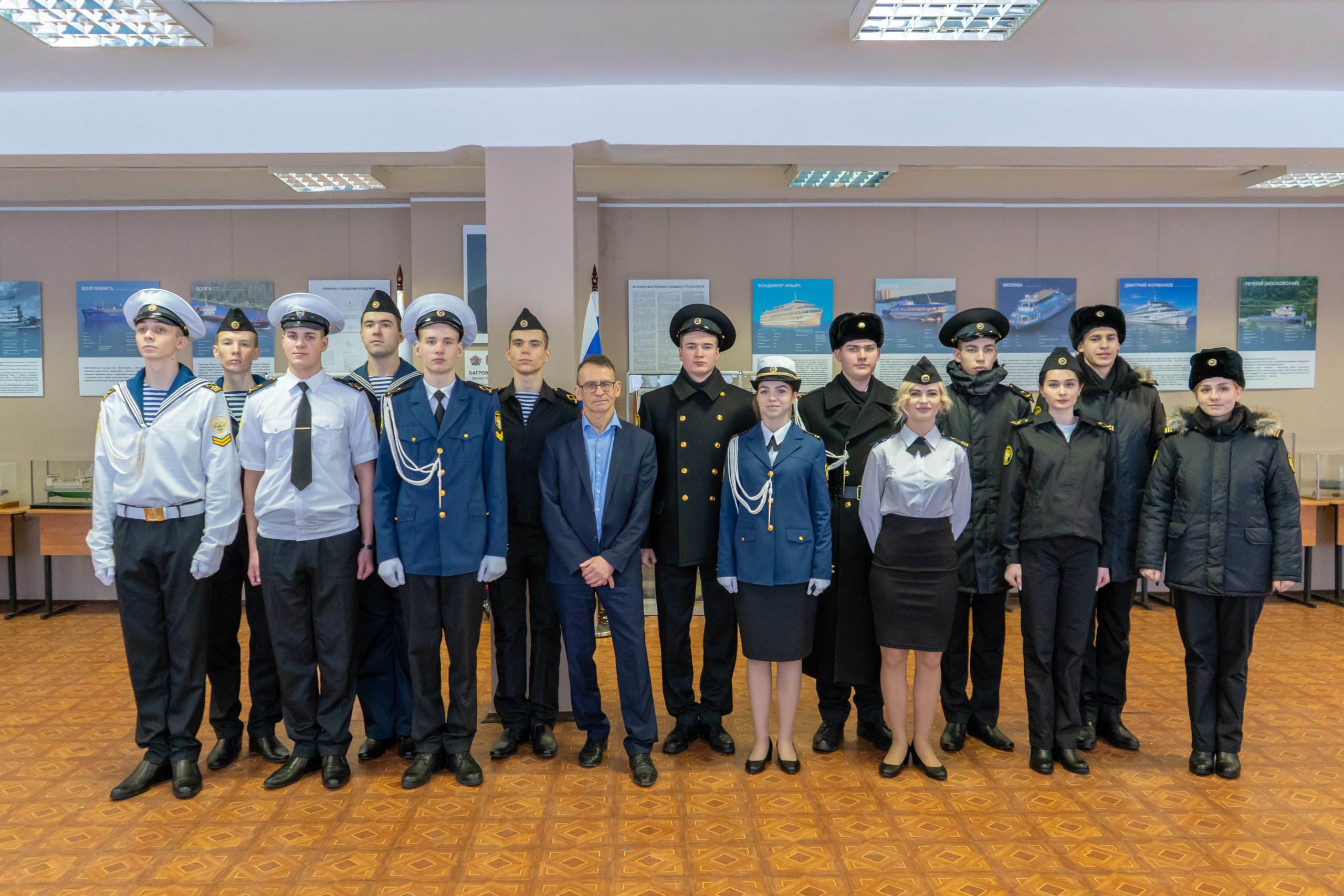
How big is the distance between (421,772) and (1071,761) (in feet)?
8.94

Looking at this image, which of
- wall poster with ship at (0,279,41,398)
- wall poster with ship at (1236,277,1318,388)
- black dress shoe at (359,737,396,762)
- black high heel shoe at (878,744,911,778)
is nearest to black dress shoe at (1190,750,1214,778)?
black high heel shoe at (878,744,911,778)

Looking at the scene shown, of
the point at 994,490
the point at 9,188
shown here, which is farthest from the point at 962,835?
the point at 9,188

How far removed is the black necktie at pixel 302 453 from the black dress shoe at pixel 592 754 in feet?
5.33

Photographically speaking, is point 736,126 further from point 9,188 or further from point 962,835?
point 9,188

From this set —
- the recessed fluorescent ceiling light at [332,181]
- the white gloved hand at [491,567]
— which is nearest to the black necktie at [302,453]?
the white gloved hand at [491,567]

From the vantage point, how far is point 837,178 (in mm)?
6020

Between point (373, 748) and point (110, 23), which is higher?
point (110, 23)

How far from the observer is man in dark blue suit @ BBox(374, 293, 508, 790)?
3.40 m

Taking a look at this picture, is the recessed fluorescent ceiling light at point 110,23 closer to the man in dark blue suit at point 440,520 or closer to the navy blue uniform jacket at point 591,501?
the man in dark blue suit at point 440,520

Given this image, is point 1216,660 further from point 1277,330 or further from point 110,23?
point 110,23

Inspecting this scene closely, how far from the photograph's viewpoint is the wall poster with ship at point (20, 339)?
687 centimetres

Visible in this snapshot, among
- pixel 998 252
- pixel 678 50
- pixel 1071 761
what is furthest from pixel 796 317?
pixel 1071 761

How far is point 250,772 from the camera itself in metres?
3.61

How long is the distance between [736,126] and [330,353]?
4.25 metres
